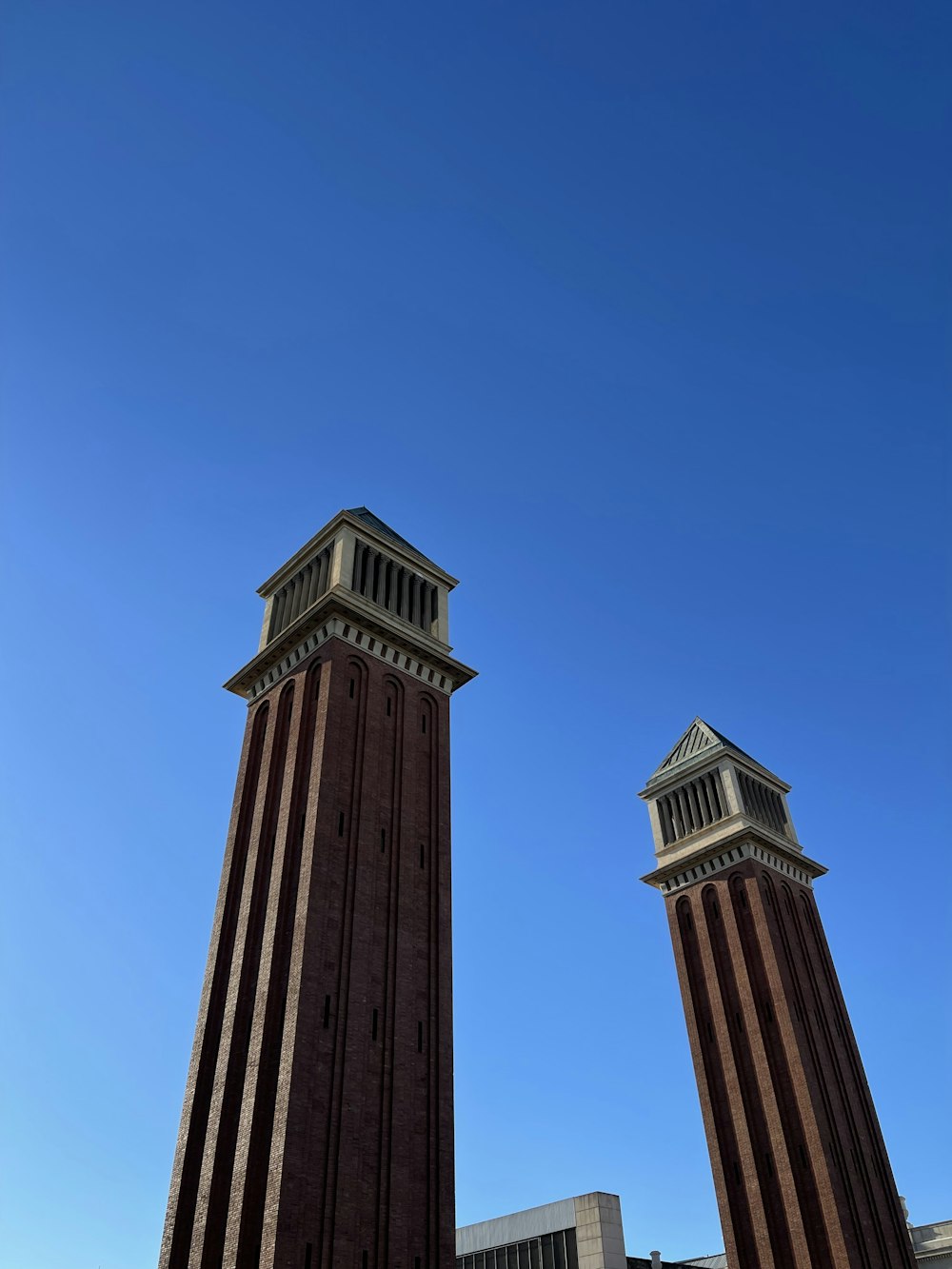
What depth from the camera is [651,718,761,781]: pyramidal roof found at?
241 feet

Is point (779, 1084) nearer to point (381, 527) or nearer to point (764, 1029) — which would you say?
point (764, 1029)

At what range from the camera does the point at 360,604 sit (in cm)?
5050

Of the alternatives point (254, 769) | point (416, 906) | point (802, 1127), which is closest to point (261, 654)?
point (254, 769)

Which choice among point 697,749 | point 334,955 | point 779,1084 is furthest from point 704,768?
point 334,955

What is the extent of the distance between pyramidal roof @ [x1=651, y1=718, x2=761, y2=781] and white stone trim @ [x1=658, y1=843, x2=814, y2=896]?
24.8 feet

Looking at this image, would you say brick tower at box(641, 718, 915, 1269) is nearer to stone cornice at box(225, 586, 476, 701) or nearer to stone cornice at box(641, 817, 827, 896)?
stone cornice at box(641, 817, 827, 896)

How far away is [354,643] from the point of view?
50.2 meters

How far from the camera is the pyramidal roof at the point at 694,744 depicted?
73438 mm

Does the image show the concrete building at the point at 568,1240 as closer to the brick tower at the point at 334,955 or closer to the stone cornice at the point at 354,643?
the brick tower at the point at 334,955

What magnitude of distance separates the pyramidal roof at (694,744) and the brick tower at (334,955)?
2687cm

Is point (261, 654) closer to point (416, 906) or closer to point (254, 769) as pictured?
point (254, 769)

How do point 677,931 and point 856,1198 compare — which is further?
point 677,931

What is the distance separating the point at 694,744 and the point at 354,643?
1368 inches

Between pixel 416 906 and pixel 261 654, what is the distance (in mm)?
16337
